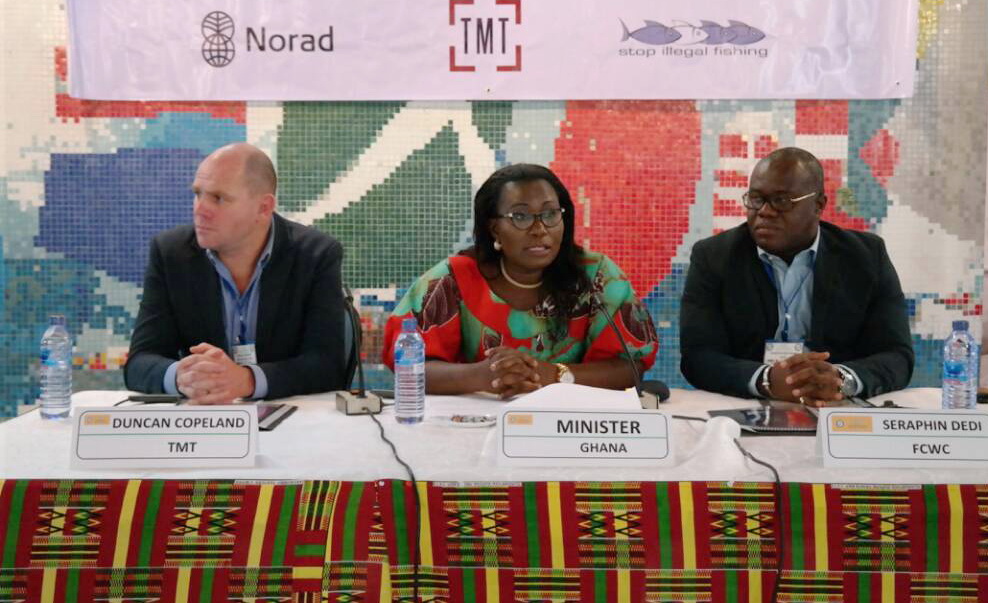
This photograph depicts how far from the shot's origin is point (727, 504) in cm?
141

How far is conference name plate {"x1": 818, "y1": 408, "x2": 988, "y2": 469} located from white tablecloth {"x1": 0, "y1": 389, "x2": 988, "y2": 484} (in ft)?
0.07

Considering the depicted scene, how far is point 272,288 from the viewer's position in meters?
2.54

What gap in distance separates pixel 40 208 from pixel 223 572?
2731 millimetres

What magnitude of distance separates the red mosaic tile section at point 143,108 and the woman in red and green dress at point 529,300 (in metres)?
1.43

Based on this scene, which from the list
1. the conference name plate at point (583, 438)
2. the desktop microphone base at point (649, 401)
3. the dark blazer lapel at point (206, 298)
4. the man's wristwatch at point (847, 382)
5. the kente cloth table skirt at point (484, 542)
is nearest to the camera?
the kente cloth table skirt at point (484, 542)

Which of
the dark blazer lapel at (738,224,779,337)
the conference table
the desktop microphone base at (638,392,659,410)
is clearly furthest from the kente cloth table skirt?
the dark blazer lapel at (738,224,779,337)

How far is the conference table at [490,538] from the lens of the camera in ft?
4.52

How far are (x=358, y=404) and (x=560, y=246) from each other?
84cm

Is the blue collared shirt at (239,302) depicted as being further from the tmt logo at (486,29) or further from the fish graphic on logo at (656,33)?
the fish graphic on logo at (656,33)

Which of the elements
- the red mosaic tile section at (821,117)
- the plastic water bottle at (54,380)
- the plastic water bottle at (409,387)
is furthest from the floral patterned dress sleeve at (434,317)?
the red mosaic tile section at (821,117)

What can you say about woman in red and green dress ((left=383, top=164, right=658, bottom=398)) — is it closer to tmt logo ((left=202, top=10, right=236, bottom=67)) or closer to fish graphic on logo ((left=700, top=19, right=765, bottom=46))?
fish graphic on logo ((left=700, top=19, right=765, bottom=46))

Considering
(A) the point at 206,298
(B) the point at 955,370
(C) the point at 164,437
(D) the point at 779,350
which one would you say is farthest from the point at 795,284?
(C) the point at 164,437

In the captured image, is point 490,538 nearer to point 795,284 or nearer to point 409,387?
point 409,387

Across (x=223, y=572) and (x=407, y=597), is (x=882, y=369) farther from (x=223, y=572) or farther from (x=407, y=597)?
(x=223, y=572)
